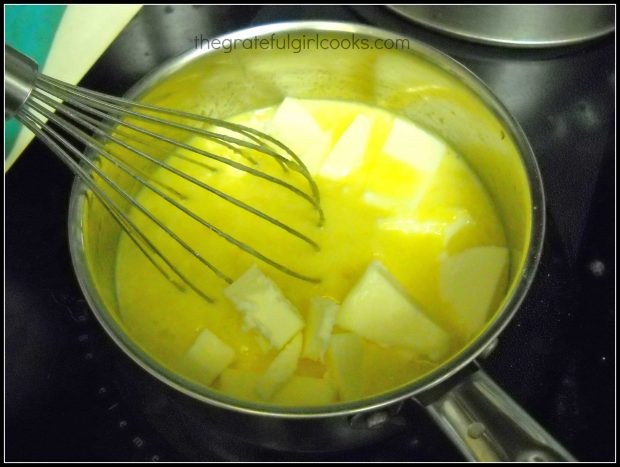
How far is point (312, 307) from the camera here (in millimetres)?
908

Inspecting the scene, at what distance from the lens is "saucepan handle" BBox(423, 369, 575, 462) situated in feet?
1.98

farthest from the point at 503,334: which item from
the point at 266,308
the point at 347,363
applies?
the point at 266,308

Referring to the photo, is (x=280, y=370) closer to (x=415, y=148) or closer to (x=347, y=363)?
(x=347, y=363)

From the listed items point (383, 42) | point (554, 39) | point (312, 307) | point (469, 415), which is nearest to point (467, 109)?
point (383, 42)

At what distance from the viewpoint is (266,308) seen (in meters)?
0.88

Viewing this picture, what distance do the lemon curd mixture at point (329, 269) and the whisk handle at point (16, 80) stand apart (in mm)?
244

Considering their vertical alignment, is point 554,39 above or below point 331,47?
above

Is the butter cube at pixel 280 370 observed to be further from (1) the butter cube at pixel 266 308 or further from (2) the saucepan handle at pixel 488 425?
(2) the saucepan handle at pixel 488 425

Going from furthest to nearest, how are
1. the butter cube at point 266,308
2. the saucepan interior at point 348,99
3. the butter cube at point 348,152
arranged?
the butter cube at point 348,152 < the butter cube at point 266,308 < the saucepan interior at point 348,99

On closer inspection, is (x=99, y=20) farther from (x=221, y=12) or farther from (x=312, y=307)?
(x=312, y=307)

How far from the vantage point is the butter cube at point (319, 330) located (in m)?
0.88

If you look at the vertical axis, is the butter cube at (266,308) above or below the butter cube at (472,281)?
below

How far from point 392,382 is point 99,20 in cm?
93

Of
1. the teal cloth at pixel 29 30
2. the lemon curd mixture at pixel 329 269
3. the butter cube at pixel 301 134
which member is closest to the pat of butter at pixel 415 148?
the lemon curd mixture at pixel 329 269
